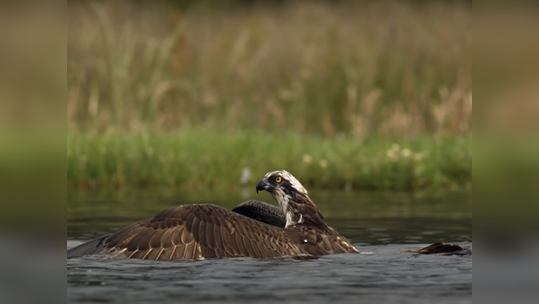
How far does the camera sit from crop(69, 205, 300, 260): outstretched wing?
786 centimetres

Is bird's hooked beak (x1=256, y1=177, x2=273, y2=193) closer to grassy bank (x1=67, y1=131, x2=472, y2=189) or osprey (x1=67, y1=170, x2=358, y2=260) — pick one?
osprey (x1=67, y1=170, x2=358, y2=260)

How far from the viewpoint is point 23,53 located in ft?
19.0

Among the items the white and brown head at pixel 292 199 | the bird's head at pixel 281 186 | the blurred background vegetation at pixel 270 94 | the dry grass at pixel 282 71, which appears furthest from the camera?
the dry grass at pixel 282 71

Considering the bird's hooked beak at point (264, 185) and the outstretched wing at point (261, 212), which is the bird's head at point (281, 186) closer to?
the bird's hooked beak at point (264, 185)

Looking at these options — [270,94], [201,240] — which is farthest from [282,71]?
[201,240]

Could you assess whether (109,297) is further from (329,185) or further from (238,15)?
(238,15)

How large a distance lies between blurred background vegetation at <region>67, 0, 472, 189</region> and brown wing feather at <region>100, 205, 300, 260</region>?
6994 mm

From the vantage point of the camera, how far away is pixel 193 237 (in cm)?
790

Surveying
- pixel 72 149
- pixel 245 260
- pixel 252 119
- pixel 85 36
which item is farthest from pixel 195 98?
pixel 245 260

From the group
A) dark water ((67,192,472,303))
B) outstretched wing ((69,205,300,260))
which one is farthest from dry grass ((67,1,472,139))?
outstretched wing ((69,205,300,260))

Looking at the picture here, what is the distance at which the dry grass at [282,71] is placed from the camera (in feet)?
57.5

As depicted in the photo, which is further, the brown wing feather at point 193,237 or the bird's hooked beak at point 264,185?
the bird's hooked beak at point 264,185

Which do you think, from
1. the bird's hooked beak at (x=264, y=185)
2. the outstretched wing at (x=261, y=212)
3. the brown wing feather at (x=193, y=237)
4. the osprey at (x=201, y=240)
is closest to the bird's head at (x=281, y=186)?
the bird's hooked beak at (x=264, y=185)

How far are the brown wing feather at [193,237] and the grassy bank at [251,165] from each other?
22.9ft
